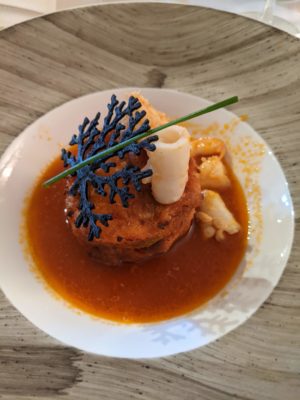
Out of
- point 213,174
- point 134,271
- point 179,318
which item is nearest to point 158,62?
point 213,174

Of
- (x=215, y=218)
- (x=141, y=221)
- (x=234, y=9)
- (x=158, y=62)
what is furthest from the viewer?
(x=234, y=9)

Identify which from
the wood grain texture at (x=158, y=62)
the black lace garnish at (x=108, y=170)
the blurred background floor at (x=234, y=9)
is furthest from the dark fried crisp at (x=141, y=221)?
the blurred background floor at (x=234, y=9)

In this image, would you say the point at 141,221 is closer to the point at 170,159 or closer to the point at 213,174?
the point at 170,159

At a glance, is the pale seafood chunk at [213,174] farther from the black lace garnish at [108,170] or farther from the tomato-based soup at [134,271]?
the black lace garnish at [108,170]

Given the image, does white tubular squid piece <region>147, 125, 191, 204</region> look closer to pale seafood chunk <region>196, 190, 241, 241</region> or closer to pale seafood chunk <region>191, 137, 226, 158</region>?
pale seafood chunk <region>196, 190, 241, 241</region>

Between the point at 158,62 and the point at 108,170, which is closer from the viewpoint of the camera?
the point at 108,170

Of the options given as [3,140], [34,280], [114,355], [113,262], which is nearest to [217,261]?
[113,262]

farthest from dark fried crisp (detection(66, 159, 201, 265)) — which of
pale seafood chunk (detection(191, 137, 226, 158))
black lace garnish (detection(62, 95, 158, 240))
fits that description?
pale seafood chunk (detection(191, 137, 226, 158))
